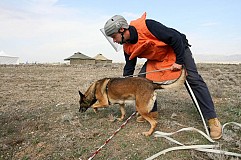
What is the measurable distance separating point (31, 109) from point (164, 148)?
12.8 feet

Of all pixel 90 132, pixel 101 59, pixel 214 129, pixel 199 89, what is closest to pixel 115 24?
pixel 199 89

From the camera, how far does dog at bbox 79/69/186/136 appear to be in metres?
4.25

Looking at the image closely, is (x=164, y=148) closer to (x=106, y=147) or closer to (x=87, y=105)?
(x=106, y=147)

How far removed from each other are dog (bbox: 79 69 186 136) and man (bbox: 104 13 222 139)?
0.25 meters

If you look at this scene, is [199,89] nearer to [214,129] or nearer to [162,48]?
[214,129]

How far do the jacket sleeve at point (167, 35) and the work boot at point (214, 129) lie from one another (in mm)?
1300

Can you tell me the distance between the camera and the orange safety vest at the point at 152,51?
4055 mm

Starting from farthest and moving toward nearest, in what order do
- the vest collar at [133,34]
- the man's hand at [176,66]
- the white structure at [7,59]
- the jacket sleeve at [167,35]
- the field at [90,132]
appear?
the white structure at [7,59], the man's hand at [176,66], the vest collar at [133,34], the jacket sleeve at [167,35], the field at [90,132]

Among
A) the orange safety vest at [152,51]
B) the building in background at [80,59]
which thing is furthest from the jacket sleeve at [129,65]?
the building in background at [80,59]

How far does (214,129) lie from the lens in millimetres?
4043

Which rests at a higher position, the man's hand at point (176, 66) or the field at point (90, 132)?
the man's hand at point (176, 66)

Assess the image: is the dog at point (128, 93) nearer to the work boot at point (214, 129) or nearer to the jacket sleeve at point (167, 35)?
the jacket sleeve at point (167, 35)

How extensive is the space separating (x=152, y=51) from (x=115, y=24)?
33.5 inches

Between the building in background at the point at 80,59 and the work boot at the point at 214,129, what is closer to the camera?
the work boot at the point at 214,129
